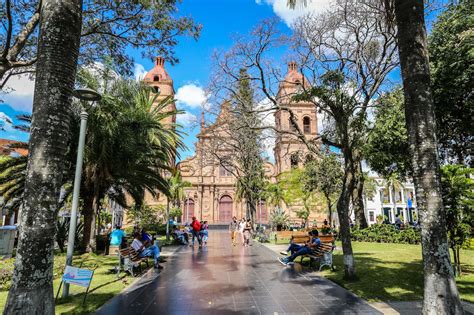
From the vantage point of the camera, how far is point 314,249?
989 cm

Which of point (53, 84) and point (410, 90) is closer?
point (53, 84)

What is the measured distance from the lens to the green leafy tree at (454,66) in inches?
327

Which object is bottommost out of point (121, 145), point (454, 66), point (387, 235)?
point (387, 235)

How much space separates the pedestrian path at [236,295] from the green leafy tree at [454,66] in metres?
6.61

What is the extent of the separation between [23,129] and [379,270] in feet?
49.3

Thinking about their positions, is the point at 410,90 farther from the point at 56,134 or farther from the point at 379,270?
the point at 379,270

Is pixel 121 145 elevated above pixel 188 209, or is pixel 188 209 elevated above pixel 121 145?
pixel 121 145

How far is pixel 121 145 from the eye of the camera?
1318 centimetres

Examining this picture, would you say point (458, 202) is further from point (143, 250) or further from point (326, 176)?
point (326, 176)

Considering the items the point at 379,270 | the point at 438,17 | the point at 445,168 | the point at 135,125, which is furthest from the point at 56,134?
the point at 438,17

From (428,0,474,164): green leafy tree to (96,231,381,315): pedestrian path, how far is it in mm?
6609

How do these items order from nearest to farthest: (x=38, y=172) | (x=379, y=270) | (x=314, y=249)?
1. (x=38, y=172)
2. (x=379, y=270)
3. (x=314, y=249)

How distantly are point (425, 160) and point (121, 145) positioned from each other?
38.8 feet

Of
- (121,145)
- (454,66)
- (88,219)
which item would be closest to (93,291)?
(121,145)
